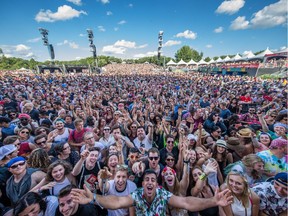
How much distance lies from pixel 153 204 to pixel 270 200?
152 centimetres

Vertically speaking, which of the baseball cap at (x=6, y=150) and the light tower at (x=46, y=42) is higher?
the light tower at (x=46, y=42)

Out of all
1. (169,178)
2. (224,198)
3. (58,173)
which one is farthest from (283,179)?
(58,173)

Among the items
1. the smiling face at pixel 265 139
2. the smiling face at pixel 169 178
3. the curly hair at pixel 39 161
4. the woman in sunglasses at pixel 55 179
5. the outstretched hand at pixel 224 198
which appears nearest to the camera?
the outstretched hand at pixel 224 198

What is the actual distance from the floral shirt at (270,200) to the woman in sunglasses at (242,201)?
102mm

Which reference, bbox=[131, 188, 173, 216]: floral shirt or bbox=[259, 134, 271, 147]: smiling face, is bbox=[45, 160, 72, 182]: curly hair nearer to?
bbox=[131, 188, 173, 216]: floral shirt

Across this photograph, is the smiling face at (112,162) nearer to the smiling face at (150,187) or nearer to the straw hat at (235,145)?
the smiling face at (150,187)

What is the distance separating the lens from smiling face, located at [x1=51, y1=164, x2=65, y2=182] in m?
2.33

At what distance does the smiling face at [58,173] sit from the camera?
2334 mm

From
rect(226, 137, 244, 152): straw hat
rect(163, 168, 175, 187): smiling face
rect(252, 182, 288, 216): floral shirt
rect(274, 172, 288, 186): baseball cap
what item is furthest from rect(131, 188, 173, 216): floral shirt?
rect(226, 137, 244, 152): straw hat

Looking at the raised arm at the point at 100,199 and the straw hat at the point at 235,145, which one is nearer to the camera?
the raised arm at the point at 100,199

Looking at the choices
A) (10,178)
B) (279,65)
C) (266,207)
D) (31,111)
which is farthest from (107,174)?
(279,65)

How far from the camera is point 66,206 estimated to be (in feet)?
6.29

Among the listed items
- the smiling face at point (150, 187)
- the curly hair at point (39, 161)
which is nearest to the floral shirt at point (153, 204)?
the smiling face at point (150, 187)

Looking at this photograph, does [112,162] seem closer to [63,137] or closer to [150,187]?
[150,187]
